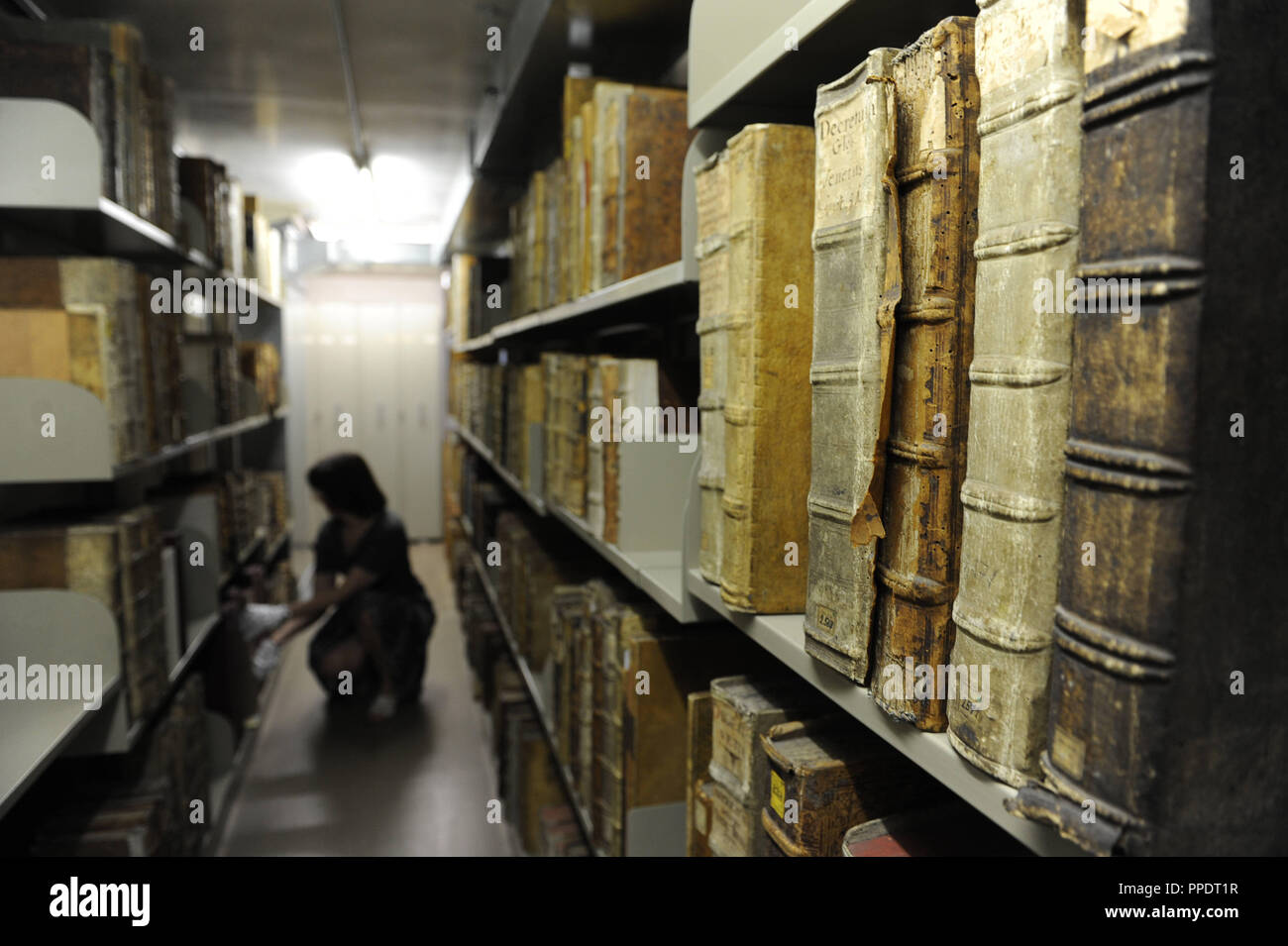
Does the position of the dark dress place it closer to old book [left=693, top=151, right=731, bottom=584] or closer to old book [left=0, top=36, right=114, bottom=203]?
old book [left=0, top=36, right=114, bottom=203]

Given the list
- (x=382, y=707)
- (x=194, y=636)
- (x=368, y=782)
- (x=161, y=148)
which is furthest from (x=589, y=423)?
(x=382, y=707)

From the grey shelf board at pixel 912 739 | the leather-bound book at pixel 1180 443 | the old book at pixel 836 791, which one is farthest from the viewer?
the old book at pixel 836 791

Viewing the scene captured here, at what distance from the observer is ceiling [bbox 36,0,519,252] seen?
2.74 m

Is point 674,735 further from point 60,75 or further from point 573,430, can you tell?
point 60,75

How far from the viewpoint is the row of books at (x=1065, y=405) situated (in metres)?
0.45

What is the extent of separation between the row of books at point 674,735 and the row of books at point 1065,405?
189 millimetres

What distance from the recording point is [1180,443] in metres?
0.45

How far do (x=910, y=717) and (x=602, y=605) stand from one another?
3.56 feet

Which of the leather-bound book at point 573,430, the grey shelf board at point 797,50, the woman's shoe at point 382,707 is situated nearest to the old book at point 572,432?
the leather-bound book at point 573,430

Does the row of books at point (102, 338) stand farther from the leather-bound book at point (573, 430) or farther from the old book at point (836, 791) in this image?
the old book at point (836, 791)

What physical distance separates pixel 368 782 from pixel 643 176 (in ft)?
9.07
